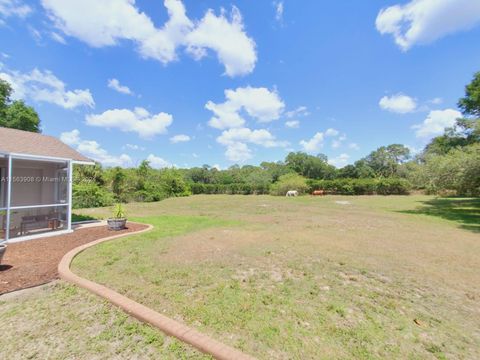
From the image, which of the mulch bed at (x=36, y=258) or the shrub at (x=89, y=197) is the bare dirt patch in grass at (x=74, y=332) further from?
the shrub at (x=89, y=197)

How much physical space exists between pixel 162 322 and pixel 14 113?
2257cm

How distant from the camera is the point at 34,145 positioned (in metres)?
6.98

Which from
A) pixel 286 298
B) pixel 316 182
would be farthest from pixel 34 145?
pixel 316 182

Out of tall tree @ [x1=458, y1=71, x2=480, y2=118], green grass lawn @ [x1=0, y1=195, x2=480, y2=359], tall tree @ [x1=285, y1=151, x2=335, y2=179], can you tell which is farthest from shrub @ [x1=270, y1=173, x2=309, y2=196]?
tall tree @ [x1=285, y1=151, x2=335, y2=179]

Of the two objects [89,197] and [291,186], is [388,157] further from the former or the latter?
[89,197]

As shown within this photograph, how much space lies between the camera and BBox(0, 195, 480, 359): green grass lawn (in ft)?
7.03

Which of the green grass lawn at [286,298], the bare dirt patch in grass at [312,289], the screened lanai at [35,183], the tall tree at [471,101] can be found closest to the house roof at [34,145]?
the screened lanai at [35,183]

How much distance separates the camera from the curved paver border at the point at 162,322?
A: 199cm

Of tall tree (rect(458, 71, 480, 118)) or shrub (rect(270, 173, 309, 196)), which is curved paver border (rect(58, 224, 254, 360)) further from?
shrub (rect(270, 173, 309, 196))

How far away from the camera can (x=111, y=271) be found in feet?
12.8

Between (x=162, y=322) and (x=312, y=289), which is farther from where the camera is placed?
(x=312, y=289)

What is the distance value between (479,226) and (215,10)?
13.8 meters

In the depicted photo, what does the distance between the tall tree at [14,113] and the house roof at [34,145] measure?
12894mm

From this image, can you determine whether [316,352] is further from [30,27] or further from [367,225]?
[30,27]
